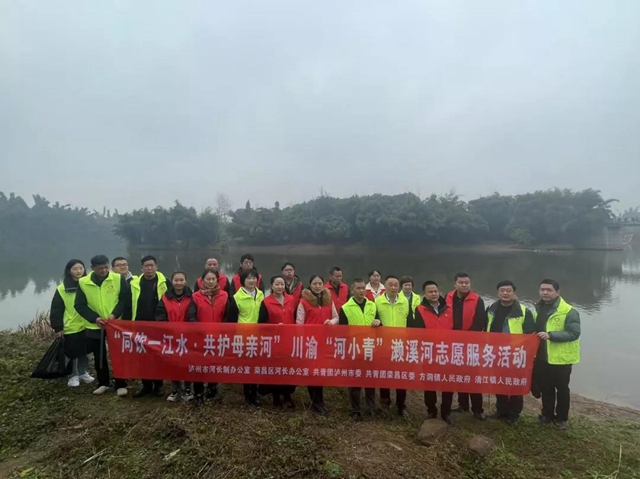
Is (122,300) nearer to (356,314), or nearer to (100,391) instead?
(100,391)

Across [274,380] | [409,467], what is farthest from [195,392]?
[409,467]

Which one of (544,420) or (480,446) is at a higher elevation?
(480,446)

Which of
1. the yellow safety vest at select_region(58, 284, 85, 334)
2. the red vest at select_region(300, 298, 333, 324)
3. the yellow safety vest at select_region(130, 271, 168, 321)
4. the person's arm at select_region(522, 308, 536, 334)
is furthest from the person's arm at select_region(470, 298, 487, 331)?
the yellow safety vest at select_region(58, 284, 85, 334)

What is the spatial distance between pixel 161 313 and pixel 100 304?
768 mm

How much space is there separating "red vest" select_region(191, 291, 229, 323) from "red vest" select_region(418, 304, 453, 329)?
7.32 ft

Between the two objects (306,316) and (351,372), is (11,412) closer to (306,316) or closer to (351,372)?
(306,316)

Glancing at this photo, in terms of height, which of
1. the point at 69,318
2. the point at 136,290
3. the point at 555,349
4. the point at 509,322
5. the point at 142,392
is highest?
the point at 136,290

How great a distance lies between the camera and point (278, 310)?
4.07 metres

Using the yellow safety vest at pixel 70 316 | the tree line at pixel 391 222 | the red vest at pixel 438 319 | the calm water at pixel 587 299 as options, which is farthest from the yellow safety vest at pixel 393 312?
the tree line at pixel 391 222

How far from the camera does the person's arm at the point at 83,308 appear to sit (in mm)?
4207

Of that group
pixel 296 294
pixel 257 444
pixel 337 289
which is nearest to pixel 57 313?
pixel 296 294

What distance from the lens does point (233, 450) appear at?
3062mm

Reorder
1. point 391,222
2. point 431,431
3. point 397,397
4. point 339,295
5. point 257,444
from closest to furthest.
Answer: point 257,444 → point 431,431 → point 397,397 → point 339,295 → point 391,222

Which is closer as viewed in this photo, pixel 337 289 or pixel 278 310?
pixel 278 310
